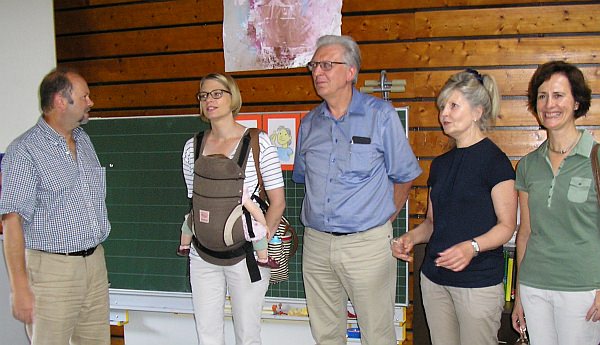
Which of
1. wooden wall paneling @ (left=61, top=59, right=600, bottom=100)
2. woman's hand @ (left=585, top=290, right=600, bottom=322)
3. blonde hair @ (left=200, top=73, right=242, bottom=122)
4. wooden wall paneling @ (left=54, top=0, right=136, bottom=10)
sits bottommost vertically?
woman's hand @ (left=585, top=290, right=600, bottom=322)

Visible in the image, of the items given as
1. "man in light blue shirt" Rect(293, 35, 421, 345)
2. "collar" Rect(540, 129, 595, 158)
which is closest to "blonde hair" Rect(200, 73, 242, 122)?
"man in light blue shirt" Rect(293, 35, 421, 345)

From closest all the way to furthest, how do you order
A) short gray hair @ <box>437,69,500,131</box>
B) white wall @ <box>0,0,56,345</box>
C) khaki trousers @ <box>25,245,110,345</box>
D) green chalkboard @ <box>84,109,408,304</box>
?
short gray hair @ <box>437,69,500,131</box>, khaki trousers @ <box>25,245,110,345</box>, green chalkboard @ <box>84,109,408,304</box>, white wall @ <box>0,0,56,345</box>

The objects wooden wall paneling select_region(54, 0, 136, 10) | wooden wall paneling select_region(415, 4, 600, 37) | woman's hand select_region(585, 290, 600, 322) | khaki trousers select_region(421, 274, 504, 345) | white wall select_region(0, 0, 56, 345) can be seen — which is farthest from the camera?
wooden wall paneling select_region(54, 0, 136, 10)

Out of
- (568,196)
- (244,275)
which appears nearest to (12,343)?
(244,275)

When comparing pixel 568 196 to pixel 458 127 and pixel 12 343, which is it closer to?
pixel 458 127

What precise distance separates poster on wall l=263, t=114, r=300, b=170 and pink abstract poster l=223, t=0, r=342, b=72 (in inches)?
18.0

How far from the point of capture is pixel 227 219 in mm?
2273

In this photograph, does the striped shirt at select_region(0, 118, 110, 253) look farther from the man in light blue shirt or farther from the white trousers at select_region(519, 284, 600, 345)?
the white trousers at select_region(519, 284, 600, 345)

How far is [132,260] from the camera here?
323cm

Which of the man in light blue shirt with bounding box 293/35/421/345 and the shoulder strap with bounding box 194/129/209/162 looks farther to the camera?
the shoulder strap with bounding box 194/129/209/162

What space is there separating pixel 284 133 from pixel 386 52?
0.83 m

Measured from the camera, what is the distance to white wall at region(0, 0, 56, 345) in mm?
3268

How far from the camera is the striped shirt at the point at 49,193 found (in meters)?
2.13

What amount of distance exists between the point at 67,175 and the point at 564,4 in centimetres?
284
